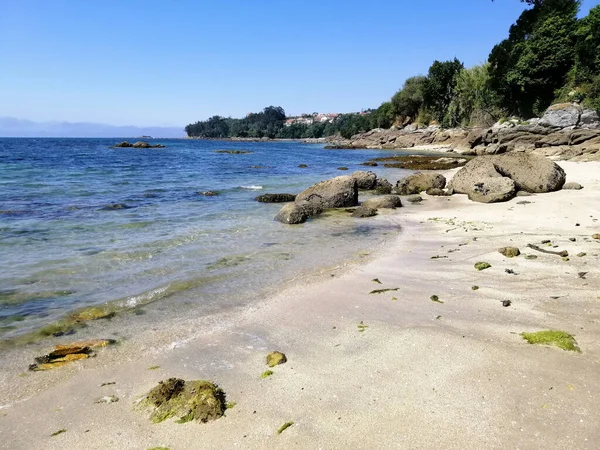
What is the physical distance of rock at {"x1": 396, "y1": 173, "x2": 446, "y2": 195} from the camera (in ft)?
56.4

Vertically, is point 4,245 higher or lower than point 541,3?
lower

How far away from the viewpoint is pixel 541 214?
35.1ft

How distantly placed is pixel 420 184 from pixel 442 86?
67283mm

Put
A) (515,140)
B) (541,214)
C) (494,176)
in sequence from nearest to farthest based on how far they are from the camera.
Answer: (541,214)
(494,176)
(515,140)

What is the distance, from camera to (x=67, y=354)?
4480 millimetres

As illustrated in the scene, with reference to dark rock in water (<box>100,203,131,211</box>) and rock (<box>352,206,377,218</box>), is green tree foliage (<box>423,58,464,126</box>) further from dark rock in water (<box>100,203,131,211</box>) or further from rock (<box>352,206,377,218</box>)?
dark rock in water (<box>100,203,131,211</box>)

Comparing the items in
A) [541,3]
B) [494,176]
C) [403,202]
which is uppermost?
[541,3]

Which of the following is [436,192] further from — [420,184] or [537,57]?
[537,57]

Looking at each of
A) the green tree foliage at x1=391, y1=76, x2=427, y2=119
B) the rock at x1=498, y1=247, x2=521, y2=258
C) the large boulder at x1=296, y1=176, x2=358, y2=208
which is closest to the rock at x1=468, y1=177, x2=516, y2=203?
the large boulder at x1=296, y1=176, x2=358, y2=208

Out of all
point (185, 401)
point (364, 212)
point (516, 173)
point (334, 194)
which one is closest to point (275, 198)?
point (334, 194)

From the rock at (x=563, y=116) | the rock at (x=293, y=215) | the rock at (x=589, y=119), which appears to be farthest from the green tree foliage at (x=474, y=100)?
the rock at (x=293, y=215)

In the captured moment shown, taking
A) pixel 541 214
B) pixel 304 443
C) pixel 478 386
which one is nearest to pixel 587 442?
pixel 478 386

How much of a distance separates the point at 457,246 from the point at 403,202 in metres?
7.07

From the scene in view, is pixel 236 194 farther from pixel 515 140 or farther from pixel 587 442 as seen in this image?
pixel 515 140
